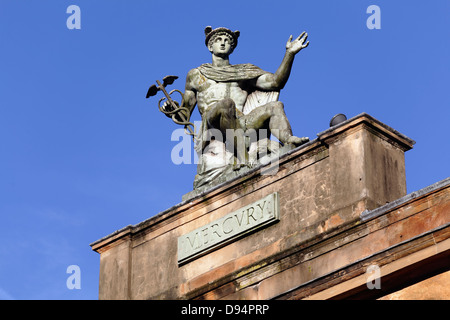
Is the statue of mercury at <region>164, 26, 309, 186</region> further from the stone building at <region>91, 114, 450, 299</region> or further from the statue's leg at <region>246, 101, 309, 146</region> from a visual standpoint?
the stone building at <region>91, 114, 450, 299</region>

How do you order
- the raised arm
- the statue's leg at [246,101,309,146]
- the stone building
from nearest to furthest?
the stone building → the statue's leg at [246,101,309,146] → the raised arm

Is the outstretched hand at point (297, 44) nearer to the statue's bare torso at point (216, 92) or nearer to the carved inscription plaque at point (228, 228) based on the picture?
the statue's bare torso at point (216, 92)

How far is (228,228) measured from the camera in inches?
1136

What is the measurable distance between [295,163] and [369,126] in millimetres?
1537

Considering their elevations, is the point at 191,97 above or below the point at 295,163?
above

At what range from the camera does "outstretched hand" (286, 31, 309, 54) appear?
30688 millimetres

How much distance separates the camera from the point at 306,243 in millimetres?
27375

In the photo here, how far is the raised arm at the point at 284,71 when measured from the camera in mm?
30703

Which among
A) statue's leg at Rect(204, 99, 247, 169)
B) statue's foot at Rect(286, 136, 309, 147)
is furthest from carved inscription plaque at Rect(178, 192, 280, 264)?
statue's leg at Rect(204, 99, 247, 169)

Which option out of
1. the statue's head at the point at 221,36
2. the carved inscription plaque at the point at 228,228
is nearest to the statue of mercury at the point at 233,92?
the statue's head at the point at 221,36

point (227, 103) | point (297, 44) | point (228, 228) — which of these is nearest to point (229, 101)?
point (227, 103)
